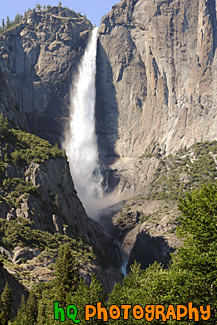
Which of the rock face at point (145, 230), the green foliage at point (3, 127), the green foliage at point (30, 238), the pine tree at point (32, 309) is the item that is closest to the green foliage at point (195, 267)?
the pine tree at point (32, 309)

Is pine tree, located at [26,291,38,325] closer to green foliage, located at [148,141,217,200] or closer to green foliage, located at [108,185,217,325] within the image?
green foliage, located at [108,185,217,325]

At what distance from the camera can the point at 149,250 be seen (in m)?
149

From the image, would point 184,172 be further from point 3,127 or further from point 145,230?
point 3,127

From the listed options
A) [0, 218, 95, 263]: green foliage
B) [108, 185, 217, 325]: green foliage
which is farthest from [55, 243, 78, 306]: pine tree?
[0, 218, 95, 263]: green foliage

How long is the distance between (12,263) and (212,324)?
69425 mm

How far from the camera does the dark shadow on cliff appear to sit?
144250 mm

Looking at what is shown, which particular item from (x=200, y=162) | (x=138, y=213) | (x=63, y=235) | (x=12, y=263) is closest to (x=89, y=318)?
(x=12, y=263)

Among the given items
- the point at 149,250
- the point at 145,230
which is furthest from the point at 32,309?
the point at 145,230

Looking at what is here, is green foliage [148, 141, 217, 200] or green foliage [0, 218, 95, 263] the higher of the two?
green foliage [148, 141, 217, 200]

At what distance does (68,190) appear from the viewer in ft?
436

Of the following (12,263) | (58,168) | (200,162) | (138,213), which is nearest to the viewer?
(12,263)

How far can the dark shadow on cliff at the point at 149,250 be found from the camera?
144250mm

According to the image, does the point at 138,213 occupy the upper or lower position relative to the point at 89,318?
upper

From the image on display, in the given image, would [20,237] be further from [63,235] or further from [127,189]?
[127,189]
